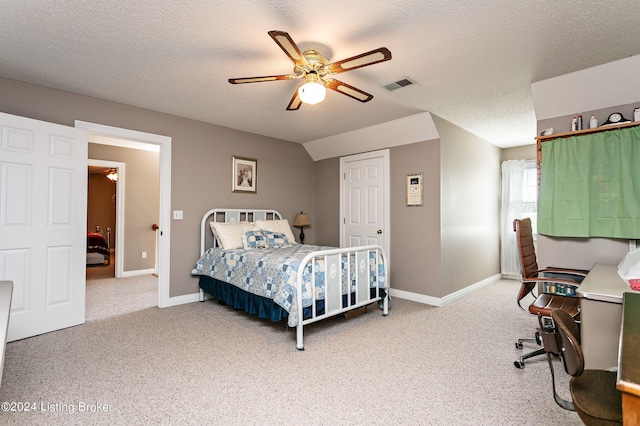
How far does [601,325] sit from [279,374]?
1.98 m

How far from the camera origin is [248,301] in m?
3.25

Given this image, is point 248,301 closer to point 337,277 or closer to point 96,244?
point 337,277

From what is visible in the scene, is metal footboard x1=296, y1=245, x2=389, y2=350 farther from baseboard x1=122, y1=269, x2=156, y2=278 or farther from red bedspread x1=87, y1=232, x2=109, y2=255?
red bedspread x1=87, y1=232, x2=109, y2=255

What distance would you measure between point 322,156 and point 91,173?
6.35 m

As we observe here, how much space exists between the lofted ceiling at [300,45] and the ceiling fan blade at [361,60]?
0.71ft

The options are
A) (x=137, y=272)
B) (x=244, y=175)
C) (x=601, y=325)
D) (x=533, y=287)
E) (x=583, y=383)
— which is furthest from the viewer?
(x=137, y=272)

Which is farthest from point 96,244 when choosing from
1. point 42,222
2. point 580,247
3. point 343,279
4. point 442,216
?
point 580,247

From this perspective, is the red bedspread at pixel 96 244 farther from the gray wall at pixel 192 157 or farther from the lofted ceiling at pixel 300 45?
the lofted ceiling at pixel 300 45

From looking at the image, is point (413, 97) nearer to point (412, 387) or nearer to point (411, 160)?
point (411, 160)

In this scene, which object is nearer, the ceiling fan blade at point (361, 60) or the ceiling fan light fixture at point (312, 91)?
the ceiling fan blade at point (361, 60)

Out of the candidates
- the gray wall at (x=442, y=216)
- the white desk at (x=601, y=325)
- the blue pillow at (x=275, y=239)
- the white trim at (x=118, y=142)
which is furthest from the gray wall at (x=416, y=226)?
the white trim at (x=118, y=142)

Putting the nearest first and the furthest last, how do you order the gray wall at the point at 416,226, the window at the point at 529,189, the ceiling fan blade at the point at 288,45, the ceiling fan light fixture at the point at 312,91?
1. the ceiling fan blade at the point at 288,45
2. the ceiling fan light fixture at the point at 312,91
3. the gray wall at the point at 416,226
4. the window at the point at 529,189

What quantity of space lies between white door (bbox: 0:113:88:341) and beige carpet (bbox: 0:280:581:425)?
0.25 m

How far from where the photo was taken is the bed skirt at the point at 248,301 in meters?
2.89
